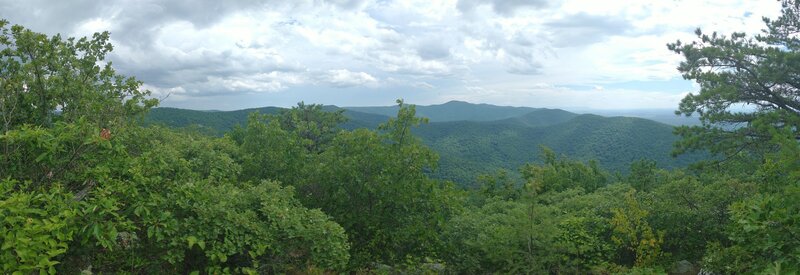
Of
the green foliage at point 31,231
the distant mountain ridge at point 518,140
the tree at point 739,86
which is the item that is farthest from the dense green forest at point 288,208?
the distant mountain ridge at point 518,140

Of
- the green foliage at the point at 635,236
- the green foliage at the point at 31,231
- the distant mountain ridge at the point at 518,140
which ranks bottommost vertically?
the distant mountain ridge at the point at 518,140

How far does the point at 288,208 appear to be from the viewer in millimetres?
6629

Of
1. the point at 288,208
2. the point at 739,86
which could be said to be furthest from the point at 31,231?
the point at 739,86

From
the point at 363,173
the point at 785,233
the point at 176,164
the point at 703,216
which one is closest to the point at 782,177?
the point at 703,216

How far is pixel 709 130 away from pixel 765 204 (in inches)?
635

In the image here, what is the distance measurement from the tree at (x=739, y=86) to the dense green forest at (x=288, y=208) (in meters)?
7.87

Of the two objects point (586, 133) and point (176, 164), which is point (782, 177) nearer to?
point (176, 164)

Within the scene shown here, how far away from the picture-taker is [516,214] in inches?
321

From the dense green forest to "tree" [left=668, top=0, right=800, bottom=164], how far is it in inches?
310

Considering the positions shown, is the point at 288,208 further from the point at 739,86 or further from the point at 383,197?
the point at 739,86

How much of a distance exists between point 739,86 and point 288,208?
19573 mm

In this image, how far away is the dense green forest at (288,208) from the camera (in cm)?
492

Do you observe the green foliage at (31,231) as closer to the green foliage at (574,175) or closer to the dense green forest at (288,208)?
the dense green forest at (288,208)

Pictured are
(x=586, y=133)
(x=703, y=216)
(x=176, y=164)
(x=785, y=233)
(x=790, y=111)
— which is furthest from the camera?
(x=586, y=133)
